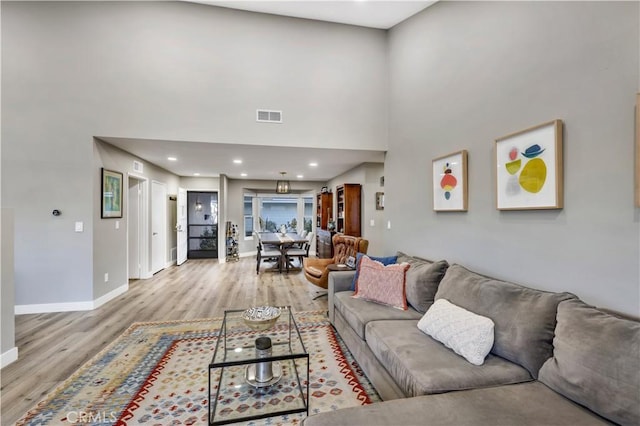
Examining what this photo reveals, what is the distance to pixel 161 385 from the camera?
2131 millimetres

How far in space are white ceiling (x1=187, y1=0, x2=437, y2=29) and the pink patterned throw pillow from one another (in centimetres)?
321

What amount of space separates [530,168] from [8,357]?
4459 millimetres

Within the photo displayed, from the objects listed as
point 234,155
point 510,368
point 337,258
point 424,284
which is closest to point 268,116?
point 234,155

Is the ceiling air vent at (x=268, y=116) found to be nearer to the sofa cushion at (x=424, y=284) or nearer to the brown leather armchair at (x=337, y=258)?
the brown leather armchair at (x=337, y=258)

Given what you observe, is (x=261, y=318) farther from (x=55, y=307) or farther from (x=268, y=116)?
(x=55, y=307)

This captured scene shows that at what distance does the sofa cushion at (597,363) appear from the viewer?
3.65 feet

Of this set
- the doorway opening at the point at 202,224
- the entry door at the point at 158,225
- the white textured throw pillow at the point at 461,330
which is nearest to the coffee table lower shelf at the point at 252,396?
the white textured throw pillow at the point at 461,330

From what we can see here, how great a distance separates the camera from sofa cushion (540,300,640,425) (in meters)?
1.11

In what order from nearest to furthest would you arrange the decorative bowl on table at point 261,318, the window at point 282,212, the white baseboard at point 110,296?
1. the decorative bowl on table at point 261,318
2. the white baseboard at point 110,296
3. the window at point 282,212

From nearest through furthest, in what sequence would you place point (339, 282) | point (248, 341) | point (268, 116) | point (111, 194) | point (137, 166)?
point (248, 341)
point (339, 282)
point (268, 116)
point (111, 194)
point (137, 166)

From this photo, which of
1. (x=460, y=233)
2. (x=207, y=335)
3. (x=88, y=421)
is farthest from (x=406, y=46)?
(x=88, y=421)

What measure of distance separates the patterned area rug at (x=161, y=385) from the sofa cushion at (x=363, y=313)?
0.35 metres

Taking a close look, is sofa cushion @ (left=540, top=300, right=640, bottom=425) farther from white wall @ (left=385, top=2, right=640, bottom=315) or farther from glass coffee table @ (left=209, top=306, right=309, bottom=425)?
glass coffee table @ (left=209, top=306, right=309, bottom=425)

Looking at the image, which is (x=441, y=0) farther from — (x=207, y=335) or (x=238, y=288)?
(x=238, y=288)
